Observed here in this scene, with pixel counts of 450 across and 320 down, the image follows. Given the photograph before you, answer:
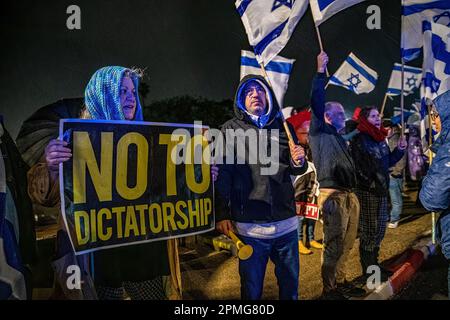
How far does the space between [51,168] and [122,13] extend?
1.37 m

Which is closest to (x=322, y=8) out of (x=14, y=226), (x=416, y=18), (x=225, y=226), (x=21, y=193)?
(x=416, y=18)

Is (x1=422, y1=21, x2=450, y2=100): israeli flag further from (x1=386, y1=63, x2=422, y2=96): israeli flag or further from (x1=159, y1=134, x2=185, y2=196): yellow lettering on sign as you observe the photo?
(x1=159, y1=134, x2=185, y2=196): yellow lettering on sign

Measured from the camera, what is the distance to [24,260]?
2725 millimetres

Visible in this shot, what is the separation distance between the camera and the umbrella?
2689 millimetres

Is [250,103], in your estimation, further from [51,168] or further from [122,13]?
[51,168]

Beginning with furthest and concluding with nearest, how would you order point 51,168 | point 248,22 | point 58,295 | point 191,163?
point 248,22, point 191,163, point 58,295, point 51,168

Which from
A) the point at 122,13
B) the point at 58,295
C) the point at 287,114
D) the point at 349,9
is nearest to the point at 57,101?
the point at 122,13

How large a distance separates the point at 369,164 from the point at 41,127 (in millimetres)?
2906

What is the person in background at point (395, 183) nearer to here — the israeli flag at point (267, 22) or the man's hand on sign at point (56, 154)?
the israeli flag at point (267, 22)

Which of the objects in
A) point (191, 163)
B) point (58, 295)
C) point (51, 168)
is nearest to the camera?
point (51, 168)

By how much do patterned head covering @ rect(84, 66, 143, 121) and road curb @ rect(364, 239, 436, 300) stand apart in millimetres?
2685

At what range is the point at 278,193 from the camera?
9.37ft

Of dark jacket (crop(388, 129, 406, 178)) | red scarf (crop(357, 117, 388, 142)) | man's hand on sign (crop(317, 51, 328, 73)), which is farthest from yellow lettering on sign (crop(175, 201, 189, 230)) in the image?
dark jacket (crop(388, 129, 406, 178))

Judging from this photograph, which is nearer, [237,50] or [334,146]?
[237,50]
